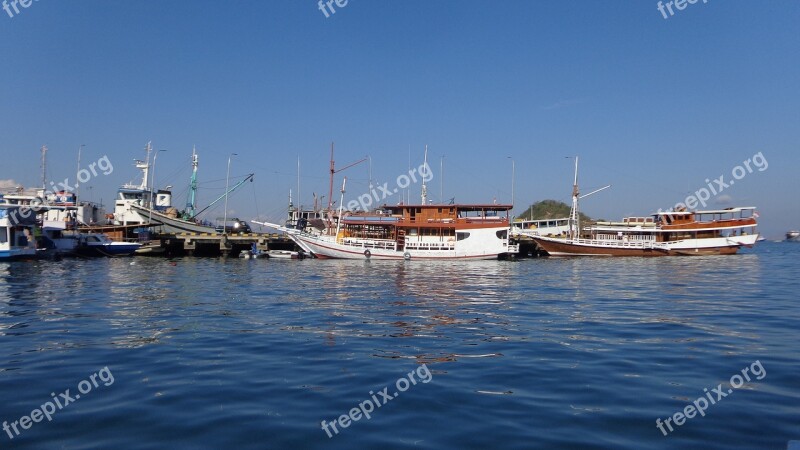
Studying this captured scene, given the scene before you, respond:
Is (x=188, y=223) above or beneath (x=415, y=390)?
above

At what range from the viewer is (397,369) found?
10.0 m

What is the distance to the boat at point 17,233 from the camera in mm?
40500

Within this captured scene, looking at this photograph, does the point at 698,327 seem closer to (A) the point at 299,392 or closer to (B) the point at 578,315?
(B) the point at 578,315

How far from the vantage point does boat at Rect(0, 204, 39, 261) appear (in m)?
40.5

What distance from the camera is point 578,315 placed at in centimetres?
1708

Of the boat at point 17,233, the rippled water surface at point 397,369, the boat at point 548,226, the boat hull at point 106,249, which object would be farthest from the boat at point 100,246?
the boat at point 548,226

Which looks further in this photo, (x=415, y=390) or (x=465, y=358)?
(x=465, y=358)

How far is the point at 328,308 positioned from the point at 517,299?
814 centimetres

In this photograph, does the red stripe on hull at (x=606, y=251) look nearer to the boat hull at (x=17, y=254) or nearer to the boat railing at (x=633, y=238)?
the boat railing at (x=633, y=238)

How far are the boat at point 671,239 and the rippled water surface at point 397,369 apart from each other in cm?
4218

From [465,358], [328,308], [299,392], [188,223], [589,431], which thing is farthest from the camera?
[188,223]

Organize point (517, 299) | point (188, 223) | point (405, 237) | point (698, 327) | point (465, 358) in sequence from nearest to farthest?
point (465, 358) < point (698, 327) < point (517, 299) < point (405, 237) < point (188, 223)

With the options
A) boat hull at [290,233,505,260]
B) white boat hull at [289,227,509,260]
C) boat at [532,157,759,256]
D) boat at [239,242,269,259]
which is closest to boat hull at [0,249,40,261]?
boat at [239,242,269,259]

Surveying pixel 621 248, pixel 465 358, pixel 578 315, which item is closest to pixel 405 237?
pixel 621 248
